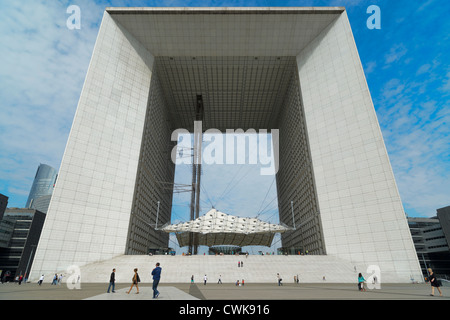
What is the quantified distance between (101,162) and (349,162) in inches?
1521

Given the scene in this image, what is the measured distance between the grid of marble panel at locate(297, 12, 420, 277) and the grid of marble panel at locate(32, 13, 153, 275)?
31378mm

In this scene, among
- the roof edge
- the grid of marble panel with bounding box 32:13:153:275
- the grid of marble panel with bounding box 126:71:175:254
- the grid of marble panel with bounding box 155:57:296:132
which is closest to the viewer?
the grid of marble panel with bounding box 32:13:153:275

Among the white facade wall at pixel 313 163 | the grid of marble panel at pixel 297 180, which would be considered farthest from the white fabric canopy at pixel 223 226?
the white facade wall at pixel 313 163

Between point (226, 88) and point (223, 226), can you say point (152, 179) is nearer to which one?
point (223, 226)

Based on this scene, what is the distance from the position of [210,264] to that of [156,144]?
30.2 meters

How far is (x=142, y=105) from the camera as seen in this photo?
146ft

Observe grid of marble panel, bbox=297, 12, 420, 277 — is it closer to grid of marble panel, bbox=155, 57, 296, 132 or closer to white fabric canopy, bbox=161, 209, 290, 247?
grid of marble panel, bbox=155, 57, 296, 132

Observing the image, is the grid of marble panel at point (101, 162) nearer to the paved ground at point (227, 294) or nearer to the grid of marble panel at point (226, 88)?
the grid of marble panel at point (226, 88)

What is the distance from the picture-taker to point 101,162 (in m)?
37.1

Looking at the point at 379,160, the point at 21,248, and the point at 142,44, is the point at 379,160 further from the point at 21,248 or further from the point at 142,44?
the point at 21,248

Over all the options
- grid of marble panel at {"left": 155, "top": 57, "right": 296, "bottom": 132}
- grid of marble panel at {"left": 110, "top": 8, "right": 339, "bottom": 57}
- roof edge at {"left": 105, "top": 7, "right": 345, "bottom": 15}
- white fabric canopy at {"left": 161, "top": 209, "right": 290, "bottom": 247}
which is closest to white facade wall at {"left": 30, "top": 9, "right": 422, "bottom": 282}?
grid of marble panel at {"left": 110, "top": 8, "right": 339, "bottom": 57}

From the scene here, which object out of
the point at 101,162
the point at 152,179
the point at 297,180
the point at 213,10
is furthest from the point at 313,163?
the point at 101,162

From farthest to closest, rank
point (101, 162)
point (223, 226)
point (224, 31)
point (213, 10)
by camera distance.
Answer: point (223, 226)
point (224, 31)
point (213, 10)
point (101, 162)

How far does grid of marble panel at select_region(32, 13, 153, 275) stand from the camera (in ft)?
105
